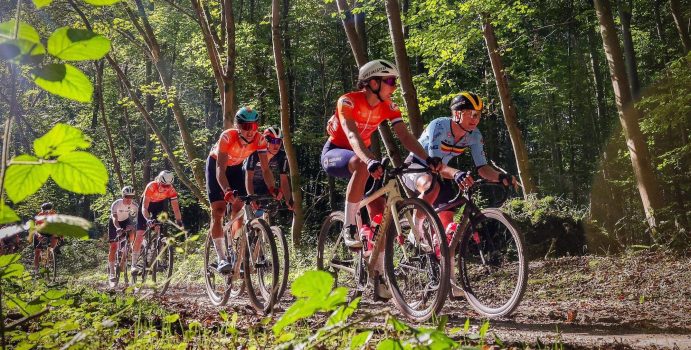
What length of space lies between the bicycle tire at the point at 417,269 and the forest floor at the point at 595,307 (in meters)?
0.29

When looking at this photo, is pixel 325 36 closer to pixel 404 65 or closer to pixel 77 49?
pixel 404 65

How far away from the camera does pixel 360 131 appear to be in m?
6.19

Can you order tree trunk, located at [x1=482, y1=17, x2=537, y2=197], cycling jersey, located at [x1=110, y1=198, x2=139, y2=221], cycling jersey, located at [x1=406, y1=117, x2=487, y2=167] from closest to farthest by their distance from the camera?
cycling jersey, located at [x1=406, y1=117, x2=487, y2=167], cycling jersey, located at [x1=110, y1=198, x2=139, y2=221], tree trunk, located at [x1=482, y1=17, x2=537, y2=197]

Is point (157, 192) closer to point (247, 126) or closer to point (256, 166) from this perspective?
point (256, 166)

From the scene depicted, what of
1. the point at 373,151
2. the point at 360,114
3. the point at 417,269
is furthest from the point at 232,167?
the point at 373,151

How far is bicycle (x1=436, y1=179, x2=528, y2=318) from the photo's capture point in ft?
18.3

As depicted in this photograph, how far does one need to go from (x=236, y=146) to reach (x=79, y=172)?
20.9 ft

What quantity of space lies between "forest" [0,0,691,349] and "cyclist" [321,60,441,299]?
40.4 inches

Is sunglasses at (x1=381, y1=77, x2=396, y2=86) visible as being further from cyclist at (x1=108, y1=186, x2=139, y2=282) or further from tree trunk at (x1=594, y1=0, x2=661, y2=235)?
cyclist at (x1=108, y1=186, x2=139, y2=282)

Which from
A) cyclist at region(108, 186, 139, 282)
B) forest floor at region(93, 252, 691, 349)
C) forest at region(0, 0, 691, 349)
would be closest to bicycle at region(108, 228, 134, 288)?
cyclist at region(108, 186, 139, 282)

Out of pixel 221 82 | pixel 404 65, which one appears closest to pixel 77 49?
pixel 404 65

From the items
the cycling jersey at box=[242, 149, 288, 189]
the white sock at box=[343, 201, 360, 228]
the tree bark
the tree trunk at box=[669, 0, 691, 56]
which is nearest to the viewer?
the white sock at box=[343, 201, 360, 228]

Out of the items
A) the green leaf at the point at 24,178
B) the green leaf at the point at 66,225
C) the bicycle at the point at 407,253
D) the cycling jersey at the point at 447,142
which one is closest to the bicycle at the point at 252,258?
the bicycle at the point at 407,253

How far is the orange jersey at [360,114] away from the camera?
230 inches
